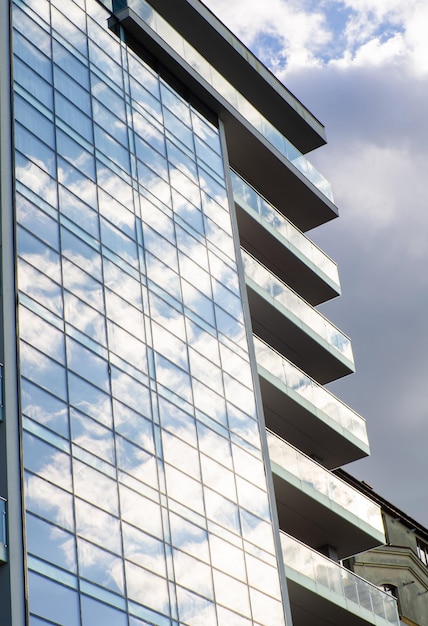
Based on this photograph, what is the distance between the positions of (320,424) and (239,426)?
655 cm

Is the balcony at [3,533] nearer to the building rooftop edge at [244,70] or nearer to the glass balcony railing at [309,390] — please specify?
the glass balcony railing at [309,390]

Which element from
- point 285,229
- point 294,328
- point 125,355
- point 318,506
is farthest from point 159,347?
point 285,229

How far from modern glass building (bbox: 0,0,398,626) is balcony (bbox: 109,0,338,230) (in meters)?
0.10

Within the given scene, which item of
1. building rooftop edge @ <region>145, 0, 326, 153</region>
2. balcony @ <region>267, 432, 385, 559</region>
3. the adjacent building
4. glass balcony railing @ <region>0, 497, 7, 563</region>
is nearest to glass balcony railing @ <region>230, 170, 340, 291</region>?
building rooftop edge @ <region>145, 0, 326, 153</region>

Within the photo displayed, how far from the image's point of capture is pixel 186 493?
1192 inches

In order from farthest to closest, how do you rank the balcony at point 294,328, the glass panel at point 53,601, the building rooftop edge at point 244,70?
1. the building rooftop edge at point 244,70
2. the balcony at point 294,328
3. the glass panel at point 53,601

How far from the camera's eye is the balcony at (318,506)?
36125mm

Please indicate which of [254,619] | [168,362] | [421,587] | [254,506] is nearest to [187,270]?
[168,362]

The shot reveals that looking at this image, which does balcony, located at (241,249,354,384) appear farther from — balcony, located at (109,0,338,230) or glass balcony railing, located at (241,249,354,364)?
balcony, located at (109,0,338,230)

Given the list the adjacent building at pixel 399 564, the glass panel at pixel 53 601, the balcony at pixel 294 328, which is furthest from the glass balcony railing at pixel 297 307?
the glass panel at pixel 53 601

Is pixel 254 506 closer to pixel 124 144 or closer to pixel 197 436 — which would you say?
pixel 197 436

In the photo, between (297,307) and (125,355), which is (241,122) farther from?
(125,355)

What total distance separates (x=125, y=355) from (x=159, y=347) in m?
1.82

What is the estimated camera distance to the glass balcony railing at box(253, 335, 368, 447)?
37.8 metres
